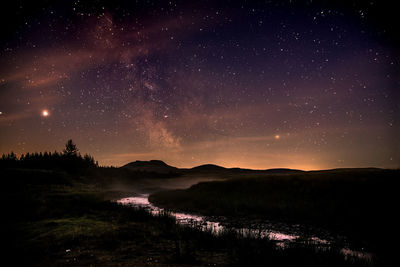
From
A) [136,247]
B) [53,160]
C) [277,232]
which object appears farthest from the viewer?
[53,160]

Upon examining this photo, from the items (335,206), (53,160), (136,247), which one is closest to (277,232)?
(335,206)

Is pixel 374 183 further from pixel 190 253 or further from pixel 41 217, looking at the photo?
pixel 41 217

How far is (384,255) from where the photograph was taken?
10.6m

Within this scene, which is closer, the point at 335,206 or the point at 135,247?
the point at 135,247

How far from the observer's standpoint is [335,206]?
19.3m

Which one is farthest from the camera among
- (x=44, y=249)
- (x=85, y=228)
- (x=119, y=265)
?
(x=85, y=228)

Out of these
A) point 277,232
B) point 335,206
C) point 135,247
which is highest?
point 335,206

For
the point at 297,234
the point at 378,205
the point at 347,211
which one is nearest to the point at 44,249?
the point at 297,234

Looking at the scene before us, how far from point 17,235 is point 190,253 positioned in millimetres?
10013

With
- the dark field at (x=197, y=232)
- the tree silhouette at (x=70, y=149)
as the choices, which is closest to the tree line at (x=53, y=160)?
the tree silhouette at (x=70, y=149)

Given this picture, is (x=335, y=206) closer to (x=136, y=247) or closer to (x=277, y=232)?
(x=277, y=232)

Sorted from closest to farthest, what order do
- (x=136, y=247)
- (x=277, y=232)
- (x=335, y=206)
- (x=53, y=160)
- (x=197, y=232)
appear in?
(x=136, y=247) < (x=197, y=232) < (x=277, y=232) < (x=335, y=206) < (x=53, y=160)

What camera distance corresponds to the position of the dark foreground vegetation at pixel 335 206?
13.6m

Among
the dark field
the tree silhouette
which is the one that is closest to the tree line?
the tree silhouette
